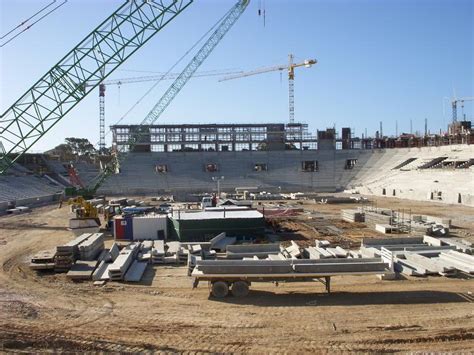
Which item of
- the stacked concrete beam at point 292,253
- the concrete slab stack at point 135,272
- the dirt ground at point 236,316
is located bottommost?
the dirt ground at point 236,316

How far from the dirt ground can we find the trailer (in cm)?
44

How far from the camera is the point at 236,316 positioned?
11727mm

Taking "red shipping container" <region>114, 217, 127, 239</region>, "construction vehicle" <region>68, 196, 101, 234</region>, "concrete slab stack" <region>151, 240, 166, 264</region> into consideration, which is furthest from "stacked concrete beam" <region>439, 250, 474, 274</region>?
"construction vehicle" <region>68, 196, 101, 234</region>

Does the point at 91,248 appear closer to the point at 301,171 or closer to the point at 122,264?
the point at 122,264

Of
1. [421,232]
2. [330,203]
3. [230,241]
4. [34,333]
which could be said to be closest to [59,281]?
[34,333]

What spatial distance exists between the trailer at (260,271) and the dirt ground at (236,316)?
443 mm

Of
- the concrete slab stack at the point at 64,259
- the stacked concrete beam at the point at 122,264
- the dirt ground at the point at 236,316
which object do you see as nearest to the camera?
the dirt ground at the point at 236,316

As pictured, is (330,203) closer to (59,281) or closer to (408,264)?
(408,264)

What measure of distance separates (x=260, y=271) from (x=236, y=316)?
1818 mm

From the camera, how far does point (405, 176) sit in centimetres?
6053

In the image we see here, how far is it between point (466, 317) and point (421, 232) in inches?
599

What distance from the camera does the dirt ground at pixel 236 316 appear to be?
9836 mm

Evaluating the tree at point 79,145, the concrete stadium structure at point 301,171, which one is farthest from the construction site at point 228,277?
the tree at point 79,145

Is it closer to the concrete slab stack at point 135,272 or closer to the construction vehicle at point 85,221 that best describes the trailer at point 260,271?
the concrete slab stack at point 135,272
